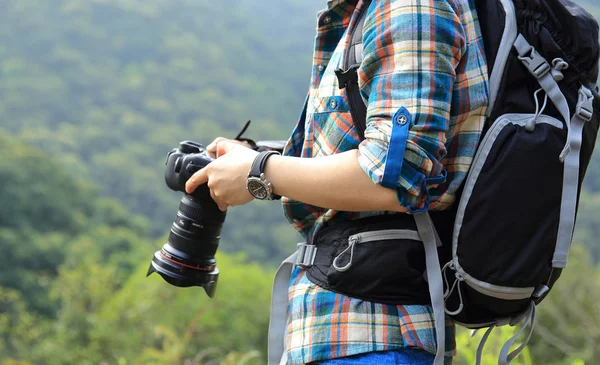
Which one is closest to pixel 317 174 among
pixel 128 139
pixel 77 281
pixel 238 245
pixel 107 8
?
pixel 77 281

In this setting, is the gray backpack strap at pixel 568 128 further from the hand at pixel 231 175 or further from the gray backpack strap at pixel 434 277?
the hand at pixel 231 175

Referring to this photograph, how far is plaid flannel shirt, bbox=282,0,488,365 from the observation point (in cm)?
103

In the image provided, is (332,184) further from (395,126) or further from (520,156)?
(520,156)

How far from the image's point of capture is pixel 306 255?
1220mm

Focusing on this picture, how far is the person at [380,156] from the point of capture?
3.37 ft

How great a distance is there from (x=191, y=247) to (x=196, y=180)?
7.6 inches

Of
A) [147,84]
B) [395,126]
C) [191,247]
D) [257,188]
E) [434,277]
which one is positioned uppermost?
[395,126]

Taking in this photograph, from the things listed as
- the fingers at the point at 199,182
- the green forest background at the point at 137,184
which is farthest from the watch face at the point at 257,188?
the green forest background at the point at 137,184

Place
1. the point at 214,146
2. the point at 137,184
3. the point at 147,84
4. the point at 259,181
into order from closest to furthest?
the point at 259,181
the point at 214,146
the point at 137,184
the point at 147,84

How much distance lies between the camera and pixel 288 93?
52625mm

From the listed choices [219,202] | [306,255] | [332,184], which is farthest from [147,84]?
[332,184]

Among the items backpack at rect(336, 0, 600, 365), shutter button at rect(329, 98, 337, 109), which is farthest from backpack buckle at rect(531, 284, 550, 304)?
shutter button at rect(329, 98, 337, 109)

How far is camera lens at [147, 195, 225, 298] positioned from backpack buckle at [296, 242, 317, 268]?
0.23m

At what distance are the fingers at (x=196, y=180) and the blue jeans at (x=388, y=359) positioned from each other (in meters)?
0.36
